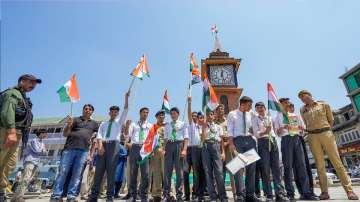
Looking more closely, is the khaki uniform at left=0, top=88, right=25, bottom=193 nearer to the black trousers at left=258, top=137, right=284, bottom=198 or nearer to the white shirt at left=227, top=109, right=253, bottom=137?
the white shirt at left=227, top=109, right=253, bottom=137

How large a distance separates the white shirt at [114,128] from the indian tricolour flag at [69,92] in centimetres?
92

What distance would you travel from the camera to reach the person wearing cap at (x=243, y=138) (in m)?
4.49

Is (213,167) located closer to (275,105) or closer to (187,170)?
(187,170)

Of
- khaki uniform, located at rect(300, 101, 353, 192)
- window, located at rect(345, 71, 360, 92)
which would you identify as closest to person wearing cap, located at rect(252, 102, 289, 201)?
khaki uniform, located at rect(300, 101, 353, 192)

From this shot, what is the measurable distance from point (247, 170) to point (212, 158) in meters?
0.72

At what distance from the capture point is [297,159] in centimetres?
530

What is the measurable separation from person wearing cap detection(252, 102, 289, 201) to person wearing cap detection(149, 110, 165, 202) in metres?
2.13

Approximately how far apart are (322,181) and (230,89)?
17.3 meters

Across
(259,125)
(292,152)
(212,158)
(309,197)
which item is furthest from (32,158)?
(309,197)

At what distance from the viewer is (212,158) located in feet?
16.3

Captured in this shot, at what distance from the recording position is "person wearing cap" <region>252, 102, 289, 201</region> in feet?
15.3

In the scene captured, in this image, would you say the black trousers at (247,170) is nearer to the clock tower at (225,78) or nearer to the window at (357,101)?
the clock tower at (225,78)

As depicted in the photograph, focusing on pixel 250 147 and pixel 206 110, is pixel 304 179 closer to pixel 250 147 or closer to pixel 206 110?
pixel 250 147

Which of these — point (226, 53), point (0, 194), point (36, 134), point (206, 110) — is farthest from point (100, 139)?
point (226, 53)
